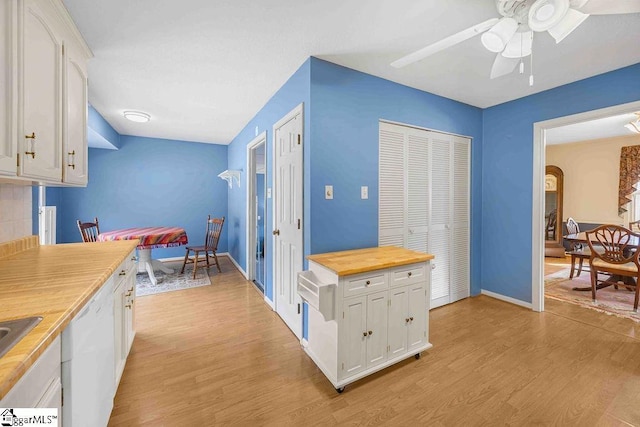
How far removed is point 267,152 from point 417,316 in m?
2.34

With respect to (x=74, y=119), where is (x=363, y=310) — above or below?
below

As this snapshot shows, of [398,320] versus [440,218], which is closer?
[398,320]

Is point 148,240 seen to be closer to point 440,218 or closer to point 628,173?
point 440,218

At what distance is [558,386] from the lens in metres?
1.70

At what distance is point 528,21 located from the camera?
49.3 inches

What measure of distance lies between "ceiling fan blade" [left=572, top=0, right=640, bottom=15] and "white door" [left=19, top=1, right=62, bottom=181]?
2617 millimetres

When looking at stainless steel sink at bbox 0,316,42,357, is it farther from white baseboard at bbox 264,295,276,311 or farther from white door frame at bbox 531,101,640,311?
white door frame at bbox 531,101,640,311

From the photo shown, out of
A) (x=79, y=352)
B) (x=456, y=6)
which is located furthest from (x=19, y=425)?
(x=456, y=6)

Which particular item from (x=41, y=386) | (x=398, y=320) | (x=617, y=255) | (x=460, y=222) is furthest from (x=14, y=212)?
(x=617, y=255)

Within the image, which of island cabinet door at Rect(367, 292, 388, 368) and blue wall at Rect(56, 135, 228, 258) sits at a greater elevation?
blue wall at Rect(56, 135, 228, 258)

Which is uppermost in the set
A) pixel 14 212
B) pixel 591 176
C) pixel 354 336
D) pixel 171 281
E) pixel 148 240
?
pixel 591 176

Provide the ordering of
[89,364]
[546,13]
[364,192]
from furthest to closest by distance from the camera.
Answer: [364,192] → [546,13] → [89,364]

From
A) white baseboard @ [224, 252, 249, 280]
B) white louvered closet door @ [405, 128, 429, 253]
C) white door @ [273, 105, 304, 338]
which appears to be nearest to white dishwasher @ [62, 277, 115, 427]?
white door @ [273, 105, 304, 338]

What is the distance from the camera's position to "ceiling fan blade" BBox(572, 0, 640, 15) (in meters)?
1.12
